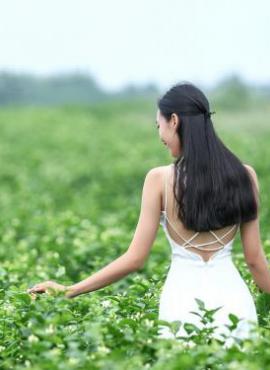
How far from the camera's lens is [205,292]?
4.88m

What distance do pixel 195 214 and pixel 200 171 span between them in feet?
0.66

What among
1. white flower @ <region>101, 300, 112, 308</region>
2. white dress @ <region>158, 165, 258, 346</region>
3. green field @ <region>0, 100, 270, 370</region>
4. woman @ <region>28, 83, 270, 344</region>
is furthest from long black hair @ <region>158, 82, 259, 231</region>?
white flower @ <region>101, 300, 112, 308</region>

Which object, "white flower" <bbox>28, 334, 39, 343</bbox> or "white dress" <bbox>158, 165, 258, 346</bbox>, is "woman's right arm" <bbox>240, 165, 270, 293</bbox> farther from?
"white flower" <bbox>28, 334, 39, 343</bbox>

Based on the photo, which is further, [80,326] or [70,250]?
[70,250]

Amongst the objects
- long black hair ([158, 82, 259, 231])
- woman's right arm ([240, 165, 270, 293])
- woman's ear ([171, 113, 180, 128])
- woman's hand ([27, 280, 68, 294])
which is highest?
woman's ear ([171, 113, 180, 128])

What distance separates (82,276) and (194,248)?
3213 millimetres

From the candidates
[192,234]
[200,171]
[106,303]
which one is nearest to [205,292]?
[192,234]

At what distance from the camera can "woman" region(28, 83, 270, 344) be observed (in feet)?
16.0

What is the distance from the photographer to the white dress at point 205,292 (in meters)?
4.86

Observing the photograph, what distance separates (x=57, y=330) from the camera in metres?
4.75

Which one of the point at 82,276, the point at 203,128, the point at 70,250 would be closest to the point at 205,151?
the point at 203,128

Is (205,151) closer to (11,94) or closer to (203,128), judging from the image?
(203,128)

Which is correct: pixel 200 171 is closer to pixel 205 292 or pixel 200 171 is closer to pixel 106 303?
pixel 205 292

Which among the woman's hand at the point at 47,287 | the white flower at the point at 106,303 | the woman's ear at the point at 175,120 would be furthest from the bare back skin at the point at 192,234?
the white flower at the point at 106,303
